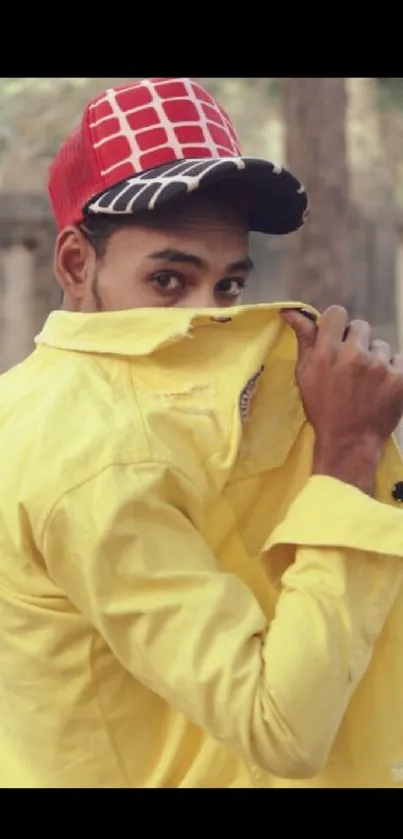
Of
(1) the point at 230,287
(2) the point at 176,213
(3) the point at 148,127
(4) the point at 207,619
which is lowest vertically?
(4) the point at 207,619


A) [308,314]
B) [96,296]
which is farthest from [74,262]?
[308,314]

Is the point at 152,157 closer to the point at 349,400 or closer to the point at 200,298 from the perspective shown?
the point at 200,298

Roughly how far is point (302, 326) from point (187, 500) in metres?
0.30

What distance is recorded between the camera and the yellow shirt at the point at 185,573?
3.93 feet

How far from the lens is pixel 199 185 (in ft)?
4.52

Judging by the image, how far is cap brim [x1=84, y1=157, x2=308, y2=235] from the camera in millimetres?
1380

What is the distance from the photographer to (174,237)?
144 cm

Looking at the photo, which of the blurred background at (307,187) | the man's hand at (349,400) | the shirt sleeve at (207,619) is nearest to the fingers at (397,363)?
the man's hand at (349,400)

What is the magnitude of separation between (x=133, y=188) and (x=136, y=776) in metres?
0.75

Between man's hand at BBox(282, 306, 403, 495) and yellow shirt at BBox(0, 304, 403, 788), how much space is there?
56 mm

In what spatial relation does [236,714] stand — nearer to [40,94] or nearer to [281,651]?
[281,651]

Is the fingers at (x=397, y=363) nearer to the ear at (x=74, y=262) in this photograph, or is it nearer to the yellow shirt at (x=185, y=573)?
the yellow shirt at (x=185, y=573)

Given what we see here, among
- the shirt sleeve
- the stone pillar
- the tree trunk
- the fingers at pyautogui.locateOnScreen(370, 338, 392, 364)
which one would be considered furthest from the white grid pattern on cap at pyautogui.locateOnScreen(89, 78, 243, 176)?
the stone pillar

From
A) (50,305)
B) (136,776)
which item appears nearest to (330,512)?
(136,776)
